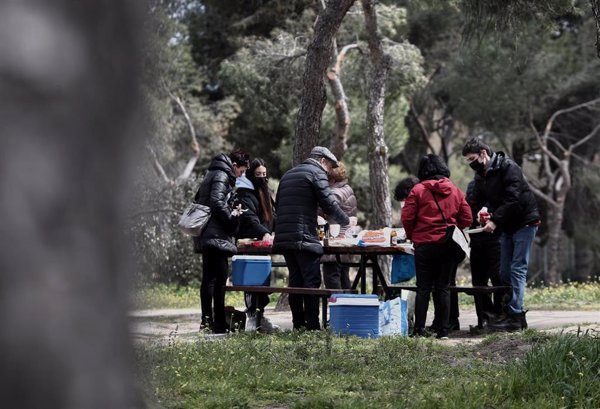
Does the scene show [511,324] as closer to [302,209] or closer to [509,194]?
[509,194]

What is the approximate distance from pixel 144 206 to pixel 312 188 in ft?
24.6

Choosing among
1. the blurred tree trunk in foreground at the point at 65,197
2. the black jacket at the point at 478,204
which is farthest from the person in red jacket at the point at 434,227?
the blurred tree trunk in foreground at the point at 65,197

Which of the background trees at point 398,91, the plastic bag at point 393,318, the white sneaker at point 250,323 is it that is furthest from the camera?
the background trees at point 398,91

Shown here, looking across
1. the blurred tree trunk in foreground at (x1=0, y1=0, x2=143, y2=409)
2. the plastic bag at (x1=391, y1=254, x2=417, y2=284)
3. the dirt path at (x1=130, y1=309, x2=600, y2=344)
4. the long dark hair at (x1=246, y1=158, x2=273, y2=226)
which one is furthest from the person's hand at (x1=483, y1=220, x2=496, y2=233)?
the blurred tree trunk in foreground at (x1=0, y1=0, x2=143, y2=409)

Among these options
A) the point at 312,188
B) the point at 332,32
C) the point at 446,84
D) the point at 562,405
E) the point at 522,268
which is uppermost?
the point at 446,84

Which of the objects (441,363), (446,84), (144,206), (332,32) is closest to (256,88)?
(446,84)

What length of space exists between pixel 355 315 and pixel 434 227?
1130 mm

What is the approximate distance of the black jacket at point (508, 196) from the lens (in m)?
10.8

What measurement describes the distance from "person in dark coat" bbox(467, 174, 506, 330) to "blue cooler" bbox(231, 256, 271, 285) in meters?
2.21

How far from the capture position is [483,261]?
38.4 feet

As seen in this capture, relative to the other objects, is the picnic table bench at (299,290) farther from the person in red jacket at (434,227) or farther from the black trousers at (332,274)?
the black trousers at (332,274)

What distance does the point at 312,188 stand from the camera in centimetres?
1055

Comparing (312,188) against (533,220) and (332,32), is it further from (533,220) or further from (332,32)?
(332,32)

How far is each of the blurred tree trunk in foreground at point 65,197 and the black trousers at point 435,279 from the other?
26.3ft
